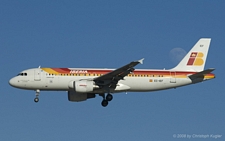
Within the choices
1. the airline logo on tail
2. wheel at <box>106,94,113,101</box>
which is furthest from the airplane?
the airline logo on tail

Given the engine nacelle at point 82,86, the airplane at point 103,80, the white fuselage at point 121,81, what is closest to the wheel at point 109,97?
the airplane at point 103,80

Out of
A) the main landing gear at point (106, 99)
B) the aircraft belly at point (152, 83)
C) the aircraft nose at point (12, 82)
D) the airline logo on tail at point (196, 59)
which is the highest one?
the airline logo on tail at point (196, 59)

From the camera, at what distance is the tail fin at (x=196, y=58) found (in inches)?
2466

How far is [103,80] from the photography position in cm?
5728

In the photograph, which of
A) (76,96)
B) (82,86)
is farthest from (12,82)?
(82,86)

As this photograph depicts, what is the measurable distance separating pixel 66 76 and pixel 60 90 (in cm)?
179

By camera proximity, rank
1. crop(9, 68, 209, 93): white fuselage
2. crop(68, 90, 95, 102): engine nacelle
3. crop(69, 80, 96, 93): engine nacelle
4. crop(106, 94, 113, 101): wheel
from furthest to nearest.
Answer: crop(68, 90, 95, 102): engine nacelle, crop(106, 94, 113, 101): wheel, crop(9, 68, 209, 93): white fuselage, crop(69, 80, 96, 93): engine nacelle

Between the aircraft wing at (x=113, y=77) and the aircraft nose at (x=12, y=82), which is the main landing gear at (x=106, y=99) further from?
the aircraft nose at (x=12, y=82)

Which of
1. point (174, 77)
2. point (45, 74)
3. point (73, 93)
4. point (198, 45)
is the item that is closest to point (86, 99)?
point (73, 93)

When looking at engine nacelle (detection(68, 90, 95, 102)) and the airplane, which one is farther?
engine nacelle (detection(68, 90, 95, 102))

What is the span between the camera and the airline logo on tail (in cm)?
6316

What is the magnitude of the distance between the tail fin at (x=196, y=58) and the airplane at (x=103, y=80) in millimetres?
131

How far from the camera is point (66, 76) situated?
189 feet

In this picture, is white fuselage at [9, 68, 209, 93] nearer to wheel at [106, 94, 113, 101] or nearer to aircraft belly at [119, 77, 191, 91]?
aircraft belly at [119, 77, 191, 91]
